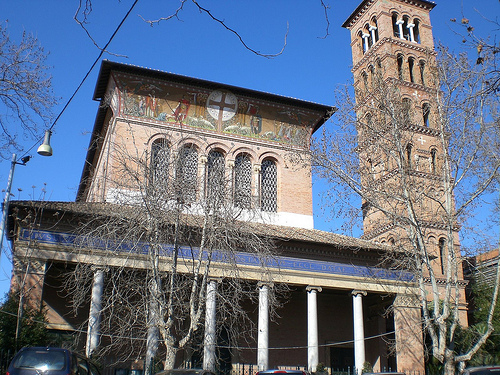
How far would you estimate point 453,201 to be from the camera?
18.1 metres

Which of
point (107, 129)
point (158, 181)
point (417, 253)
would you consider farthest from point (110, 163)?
point (417, 253)

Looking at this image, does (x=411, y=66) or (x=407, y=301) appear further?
(x=411, y=66)

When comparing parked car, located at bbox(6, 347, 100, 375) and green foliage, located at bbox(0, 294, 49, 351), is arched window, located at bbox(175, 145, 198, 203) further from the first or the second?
green foliage, located at bbox(0, 294, 49, 351)

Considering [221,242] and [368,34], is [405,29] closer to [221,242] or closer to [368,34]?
[368,34]

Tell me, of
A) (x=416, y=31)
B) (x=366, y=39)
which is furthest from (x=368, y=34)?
(x=416, y=31)

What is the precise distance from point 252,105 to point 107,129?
6.80m

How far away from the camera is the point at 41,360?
9008 mm

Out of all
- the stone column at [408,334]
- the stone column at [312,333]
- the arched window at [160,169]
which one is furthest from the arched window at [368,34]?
the arched window at [160,169]

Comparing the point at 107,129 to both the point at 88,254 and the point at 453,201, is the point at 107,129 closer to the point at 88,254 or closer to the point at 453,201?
the point at 88,254

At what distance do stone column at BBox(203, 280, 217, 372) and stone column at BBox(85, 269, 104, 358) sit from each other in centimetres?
317

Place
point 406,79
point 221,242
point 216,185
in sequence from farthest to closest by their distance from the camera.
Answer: point 406,79 → point 221,242 → point 216,185

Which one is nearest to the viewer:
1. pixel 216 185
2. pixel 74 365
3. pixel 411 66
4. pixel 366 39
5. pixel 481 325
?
pixel 74 365

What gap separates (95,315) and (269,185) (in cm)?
1104

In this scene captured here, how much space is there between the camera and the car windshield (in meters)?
8.90
